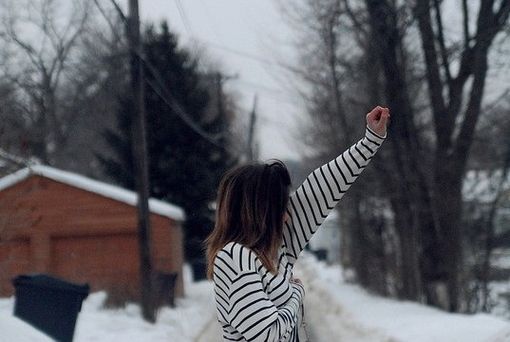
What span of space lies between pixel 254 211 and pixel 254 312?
32 centimetres

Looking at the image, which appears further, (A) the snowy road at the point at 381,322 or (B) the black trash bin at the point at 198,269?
(B) the black trash bin at the point at 198,269

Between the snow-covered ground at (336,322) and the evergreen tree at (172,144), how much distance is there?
32.2 feet

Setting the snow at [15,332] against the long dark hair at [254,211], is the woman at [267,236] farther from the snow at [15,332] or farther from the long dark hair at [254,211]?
the snow at [15,332]

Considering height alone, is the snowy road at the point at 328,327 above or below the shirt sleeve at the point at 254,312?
below

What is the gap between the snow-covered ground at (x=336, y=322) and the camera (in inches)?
456

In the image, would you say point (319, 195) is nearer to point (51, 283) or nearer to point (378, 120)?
point (378, 120)

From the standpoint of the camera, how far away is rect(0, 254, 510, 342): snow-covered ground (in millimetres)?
11578

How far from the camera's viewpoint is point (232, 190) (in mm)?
2734

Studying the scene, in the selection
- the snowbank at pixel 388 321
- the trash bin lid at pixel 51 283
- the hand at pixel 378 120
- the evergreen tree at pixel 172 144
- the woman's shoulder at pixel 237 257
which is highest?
the evergreen tree at pixel 172 144

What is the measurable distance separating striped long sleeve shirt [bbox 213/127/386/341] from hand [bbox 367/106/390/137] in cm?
2

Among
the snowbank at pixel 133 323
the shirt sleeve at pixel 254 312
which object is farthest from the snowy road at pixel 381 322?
the shirt sleeve at pixel 254 312

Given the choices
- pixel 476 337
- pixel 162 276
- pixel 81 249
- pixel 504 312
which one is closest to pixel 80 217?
pixel 81 249

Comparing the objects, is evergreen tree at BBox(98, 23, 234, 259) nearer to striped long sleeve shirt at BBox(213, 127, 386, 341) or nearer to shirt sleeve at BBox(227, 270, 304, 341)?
striped long sleeve shirt at BBox(213, 127, 386, 341)

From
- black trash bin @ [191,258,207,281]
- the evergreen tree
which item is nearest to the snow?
black trash bin @ [191,258,207,281]
